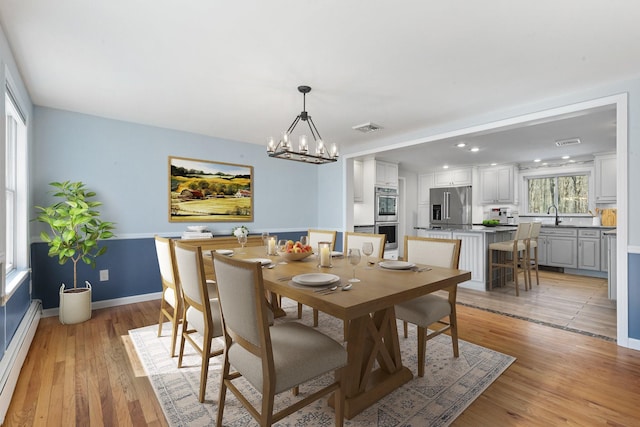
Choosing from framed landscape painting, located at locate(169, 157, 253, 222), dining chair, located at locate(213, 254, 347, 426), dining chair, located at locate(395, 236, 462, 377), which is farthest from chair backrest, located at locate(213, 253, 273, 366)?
framed landscape painting, located at locate(169, 157, 253, 222)

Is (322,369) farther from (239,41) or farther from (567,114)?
(567,114)

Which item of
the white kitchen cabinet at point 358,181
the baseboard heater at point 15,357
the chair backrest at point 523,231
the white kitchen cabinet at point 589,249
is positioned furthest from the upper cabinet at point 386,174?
the baseboard heater at point 15,357

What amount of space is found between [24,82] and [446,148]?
5253mm

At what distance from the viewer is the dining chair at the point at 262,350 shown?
129 centimetres

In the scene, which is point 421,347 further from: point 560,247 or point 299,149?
point 560,247

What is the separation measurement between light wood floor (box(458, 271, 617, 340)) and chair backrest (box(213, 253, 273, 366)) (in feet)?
10.2

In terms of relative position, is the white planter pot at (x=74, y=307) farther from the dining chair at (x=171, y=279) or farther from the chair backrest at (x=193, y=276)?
the chair backrest at (x=193, y=276)

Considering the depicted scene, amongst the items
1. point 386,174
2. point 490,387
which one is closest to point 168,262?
point 490,387

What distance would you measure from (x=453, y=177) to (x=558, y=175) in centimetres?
196

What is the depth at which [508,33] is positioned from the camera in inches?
76.9

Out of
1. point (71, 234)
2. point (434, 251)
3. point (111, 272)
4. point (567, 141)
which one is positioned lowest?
point (111, 272)

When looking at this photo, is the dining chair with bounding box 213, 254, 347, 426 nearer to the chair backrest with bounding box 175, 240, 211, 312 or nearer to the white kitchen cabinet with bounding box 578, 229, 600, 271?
the chair backrest with bounding box 175, 240, 211, 312

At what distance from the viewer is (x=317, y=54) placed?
2213 mm

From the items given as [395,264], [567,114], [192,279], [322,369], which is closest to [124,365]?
[192,279]
